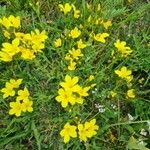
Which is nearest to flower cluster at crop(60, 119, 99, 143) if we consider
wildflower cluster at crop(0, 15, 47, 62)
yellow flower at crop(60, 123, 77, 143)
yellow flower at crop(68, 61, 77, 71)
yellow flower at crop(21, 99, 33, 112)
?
yellow flower at crop(60, 123, 77, 143)

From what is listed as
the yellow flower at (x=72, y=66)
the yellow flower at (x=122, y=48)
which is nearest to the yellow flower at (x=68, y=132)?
the yellow flower at (x=72, y=66)

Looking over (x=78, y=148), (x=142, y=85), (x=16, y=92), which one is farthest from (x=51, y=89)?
(x=142, y=85)

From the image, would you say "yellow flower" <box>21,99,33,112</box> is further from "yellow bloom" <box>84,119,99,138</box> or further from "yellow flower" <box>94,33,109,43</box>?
"yellow flower" <box>94,33,109,43</box>

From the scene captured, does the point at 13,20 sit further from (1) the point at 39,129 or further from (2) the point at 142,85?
(2) the point at 142,85

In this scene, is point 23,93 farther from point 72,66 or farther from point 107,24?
point 107,24

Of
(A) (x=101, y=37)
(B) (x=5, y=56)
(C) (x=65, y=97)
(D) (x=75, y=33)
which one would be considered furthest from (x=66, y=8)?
(C) (x=65, y=97)

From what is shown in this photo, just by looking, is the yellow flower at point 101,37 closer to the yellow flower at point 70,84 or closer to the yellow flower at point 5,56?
the yellow flower at point 70,84
